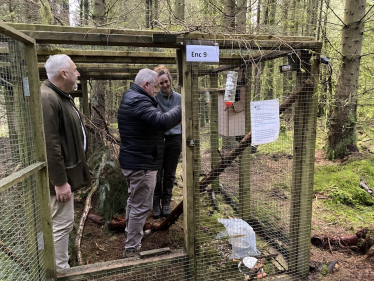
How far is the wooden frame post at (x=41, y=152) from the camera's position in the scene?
2105 millimetres

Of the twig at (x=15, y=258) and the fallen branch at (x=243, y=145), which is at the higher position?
the fallen branch at (x=243, y=145)

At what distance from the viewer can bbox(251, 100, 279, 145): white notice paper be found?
257 centimetres

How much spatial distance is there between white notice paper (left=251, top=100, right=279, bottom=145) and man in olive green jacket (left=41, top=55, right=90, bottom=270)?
1746 millimetres

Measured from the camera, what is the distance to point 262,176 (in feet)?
13.0

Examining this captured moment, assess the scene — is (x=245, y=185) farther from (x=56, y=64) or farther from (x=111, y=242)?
(x=56, y=64)

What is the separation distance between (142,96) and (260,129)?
1.28 metres

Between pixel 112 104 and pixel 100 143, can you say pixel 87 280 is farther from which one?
pixel 112 104

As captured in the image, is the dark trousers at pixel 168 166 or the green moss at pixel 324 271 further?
the dark trousers at pixel 168 166

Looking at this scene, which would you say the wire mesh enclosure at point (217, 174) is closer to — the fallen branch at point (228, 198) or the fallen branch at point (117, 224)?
the fallen branch at point (228, 198)

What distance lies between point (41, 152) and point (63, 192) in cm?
43

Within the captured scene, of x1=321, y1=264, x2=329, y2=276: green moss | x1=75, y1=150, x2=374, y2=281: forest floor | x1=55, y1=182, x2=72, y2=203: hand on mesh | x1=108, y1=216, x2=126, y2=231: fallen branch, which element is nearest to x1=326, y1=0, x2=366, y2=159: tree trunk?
x1=75, y1=150, x2=374, y2=281: forest floor

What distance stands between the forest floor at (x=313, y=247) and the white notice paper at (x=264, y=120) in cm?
181

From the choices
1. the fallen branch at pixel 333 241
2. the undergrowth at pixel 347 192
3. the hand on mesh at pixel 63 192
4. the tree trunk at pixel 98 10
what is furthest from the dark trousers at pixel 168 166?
the tree trunk at pixel 98 10

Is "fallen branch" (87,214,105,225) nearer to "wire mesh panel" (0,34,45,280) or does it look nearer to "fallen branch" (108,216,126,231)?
"fallen branch" (108,216,126,231)
